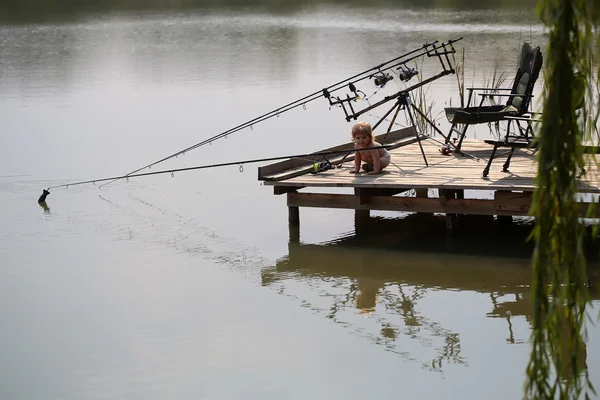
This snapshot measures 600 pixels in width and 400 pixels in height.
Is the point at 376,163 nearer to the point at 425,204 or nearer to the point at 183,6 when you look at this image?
the point at 425,204

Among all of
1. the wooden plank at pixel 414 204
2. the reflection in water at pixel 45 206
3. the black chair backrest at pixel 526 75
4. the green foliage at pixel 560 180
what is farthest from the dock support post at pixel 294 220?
the green foliage at pixel 560 180

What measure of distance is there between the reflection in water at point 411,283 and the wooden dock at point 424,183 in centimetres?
29

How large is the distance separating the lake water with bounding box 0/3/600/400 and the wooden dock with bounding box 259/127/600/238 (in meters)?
0.29

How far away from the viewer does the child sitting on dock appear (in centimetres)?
830

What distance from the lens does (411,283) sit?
7.40 m

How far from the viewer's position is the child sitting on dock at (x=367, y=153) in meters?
8.30

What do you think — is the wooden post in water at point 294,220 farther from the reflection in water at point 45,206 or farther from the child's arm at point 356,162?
the reflection in water at point 45,206

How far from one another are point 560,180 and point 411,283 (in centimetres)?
425

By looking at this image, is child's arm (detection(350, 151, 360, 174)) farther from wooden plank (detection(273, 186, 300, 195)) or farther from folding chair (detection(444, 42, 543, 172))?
folding chair (detection(444, 42, 543, 172))

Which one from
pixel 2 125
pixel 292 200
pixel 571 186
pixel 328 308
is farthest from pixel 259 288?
pixel 2 125

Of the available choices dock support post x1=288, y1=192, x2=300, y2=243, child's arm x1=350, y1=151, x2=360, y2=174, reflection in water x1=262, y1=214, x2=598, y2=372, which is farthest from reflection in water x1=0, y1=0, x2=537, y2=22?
reflection in water x1=262, y1=214, x2=598, y2=372

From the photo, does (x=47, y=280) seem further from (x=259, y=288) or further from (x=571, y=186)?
(x=571, y=186)

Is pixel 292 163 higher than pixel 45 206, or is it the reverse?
pixel 292 163

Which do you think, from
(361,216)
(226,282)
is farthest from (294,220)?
(226,282)
